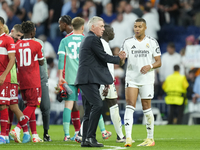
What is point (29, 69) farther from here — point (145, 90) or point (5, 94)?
point (145, 90)

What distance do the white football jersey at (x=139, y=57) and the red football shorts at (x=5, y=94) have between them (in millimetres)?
2265

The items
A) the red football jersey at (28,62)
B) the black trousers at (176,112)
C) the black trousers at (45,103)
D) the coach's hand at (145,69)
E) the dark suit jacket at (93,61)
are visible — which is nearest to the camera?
the dark suit jacket at (93,61)

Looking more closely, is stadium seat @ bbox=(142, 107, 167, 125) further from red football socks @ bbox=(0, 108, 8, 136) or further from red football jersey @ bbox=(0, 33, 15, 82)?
red football jersey @ bbox=(0, 33, 15, 82)

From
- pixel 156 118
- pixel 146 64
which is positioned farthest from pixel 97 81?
pixel 156 118

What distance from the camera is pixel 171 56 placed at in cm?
1661

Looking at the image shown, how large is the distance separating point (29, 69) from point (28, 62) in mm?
138

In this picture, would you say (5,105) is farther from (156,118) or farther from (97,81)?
(156,118)

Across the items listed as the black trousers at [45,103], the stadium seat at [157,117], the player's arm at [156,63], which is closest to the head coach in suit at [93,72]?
the player's arm at [156,63]

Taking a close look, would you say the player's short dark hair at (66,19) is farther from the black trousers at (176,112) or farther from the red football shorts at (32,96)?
the black trousers at (176,112)

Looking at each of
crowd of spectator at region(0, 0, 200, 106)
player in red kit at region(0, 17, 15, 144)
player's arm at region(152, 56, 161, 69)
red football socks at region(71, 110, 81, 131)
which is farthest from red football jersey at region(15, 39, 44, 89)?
crowd of spectator at region(0, 0, 200, 106)

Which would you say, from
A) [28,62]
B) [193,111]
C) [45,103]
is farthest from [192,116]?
[28,62]

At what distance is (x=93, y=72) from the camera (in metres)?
7.02

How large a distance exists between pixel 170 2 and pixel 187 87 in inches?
191

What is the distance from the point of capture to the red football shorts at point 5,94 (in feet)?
26.2
